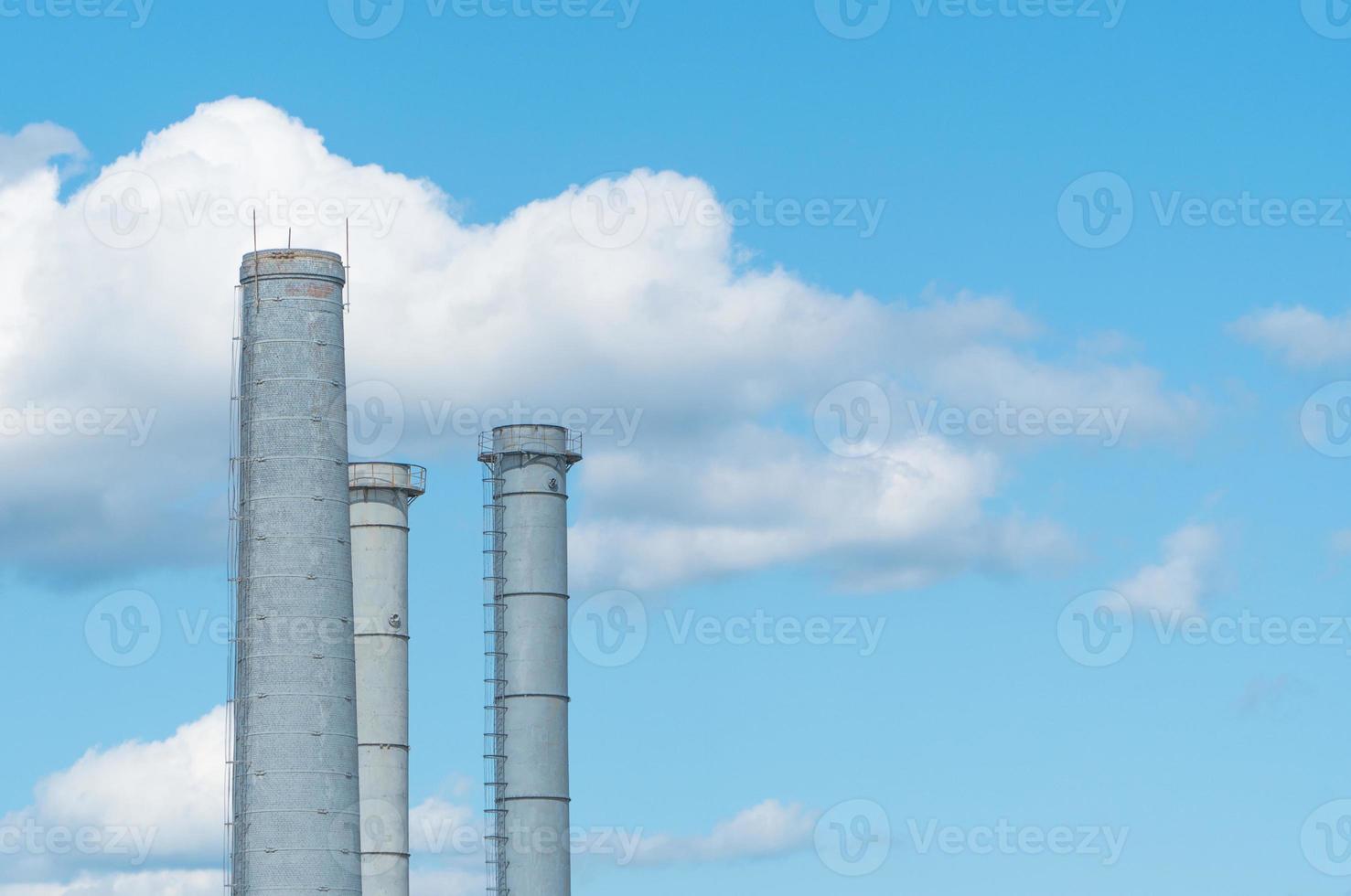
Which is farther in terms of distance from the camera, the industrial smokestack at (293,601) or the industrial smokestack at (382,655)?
the industrial smokestack at (382,655)

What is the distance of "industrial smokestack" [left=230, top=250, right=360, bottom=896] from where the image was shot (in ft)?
199

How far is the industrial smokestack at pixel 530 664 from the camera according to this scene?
240 feet

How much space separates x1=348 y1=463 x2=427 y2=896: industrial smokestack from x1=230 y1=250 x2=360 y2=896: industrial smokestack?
11.4 meters

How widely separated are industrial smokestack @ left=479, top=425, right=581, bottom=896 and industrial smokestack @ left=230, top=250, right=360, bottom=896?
1174 cm

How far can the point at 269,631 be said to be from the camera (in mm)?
Answer: 61094

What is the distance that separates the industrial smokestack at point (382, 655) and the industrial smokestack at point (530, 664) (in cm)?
280

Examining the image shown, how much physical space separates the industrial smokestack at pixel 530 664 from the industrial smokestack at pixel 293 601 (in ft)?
38.5

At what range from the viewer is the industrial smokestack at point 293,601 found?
2389 inches

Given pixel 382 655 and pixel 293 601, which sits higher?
pixel 382 655

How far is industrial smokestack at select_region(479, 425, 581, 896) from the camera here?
73.1 m

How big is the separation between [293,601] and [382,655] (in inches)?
550

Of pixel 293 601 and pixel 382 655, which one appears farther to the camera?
pixel 382 655

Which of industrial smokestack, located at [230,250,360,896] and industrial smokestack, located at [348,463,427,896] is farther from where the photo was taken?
industrial smokestack, located at [348,463,427,896]

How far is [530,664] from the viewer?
7381 cm
